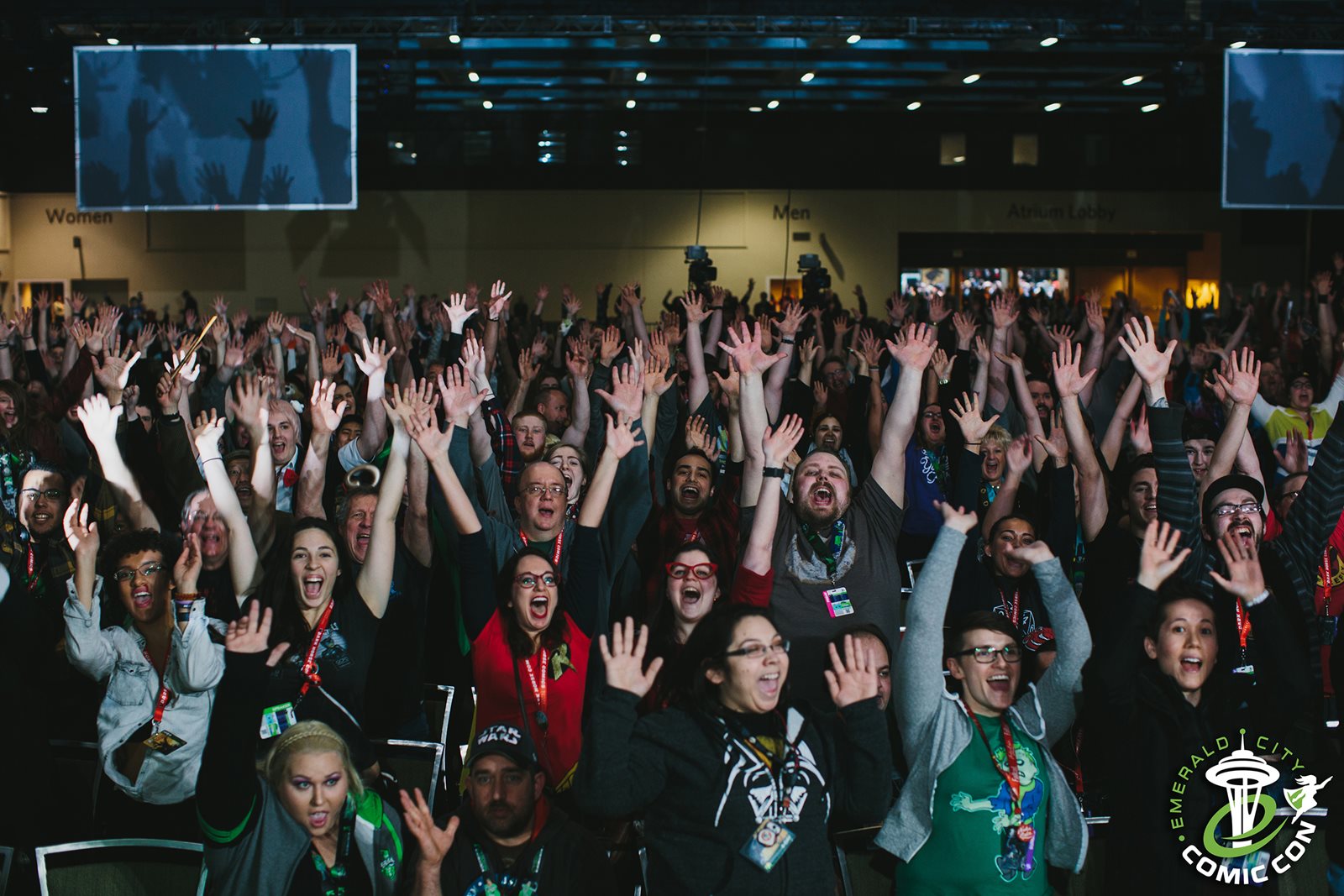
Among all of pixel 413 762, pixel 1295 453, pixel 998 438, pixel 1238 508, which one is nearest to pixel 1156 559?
pixel 1238 508

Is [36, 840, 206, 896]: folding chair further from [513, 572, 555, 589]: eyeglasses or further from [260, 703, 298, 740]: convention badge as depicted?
[513, 572, 555, 589]: eyeglasses

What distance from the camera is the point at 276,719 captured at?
3203 millimetres

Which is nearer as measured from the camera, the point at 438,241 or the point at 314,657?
the point at 314,657

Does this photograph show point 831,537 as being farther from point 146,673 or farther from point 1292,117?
point 1292,117

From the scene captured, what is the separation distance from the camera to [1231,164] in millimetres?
10320

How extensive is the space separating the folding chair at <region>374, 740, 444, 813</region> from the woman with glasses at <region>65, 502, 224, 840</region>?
1.74 feet

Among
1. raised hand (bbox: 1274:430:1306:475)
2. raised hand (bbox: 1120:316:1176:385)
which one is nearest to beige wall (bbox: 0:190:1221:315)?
raised hand (bbox: 1274:430:1306:475)

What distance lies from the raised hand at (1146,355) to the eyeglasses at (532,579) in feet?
6.68

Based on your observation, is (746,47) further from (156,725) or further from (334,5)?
(156,725)

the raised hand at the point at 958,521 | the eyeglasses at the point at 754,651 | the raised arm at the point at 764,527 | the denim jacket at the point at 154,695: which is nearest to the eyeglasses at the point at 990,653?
the raised hand at the point at 958,521

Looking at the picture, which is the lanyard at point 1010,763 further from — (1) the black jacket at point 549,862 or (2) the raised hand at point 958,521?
(1) the black jacket at point 549,862

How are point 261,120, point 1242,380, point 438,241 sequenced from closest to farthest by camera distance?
1. point 1242,380
2. point 261,120
3. point 438,241

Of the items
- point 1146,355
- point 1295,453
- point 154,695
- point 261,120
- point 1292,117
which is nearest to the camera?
point 154,695

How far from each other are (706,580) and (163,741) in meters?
1.43
